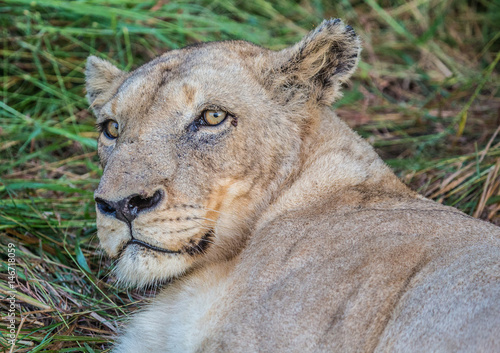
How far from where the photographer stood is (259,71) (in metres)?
3.16

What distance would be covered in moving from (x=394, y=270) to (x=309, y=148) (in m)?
→ 0.84

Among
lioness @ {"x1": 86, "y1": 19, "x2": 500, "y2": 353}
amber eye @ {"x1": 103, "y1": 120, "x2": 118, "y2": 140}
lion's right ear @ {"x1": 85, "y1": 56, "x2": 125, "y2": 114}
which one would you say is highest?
lion's right ear @ {"x1": 85, "y1": 56, "x2": 125, "y2": 114}

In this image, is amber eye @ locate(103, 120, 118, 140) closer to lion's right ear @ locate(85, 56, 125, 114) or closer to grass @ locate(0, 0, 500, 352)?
lion's right ear @ locate(85, 56, 125, 114)

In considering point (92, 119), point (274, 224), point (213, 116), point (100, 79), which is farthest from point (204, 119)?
point (92, 119)

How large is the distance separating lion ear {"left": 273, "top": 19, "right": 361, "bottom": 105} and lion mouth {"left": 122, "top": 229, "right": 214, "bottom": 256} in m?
0.85

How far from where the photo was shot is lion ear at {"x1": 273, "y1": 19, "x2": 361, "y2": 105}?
3.09m

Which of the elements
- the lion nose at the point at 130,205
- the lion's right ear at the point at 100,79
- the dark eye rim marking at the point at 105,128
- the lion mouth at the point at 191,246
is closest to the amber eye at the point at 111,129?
the dark eye rim marking at the point at 105,128

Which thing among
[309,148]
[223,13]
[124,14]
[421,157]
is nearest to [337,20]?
[309,148]

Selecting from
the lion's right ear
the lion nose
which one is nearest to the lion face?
the lion nose

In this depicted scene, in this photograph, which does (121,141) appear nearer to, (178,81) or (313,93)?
(178,81)

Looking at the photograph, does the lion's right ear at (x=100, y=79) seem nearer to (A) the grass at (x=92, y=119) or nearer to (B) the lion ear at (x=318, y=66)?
(A) the grass at (x=92, y=119)

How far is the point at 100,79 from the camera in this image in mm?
3816

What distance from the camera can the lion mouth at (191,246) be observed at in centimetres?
262

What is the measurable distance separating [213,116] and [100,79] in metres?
1.20
